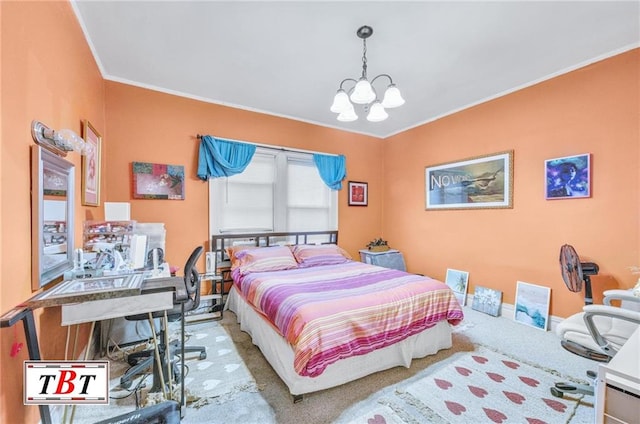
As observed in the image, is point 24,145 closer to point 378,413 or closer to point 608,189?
point 378,413

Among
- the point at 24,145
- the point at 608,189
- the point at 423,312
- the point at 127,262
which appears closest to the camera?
the point at 24,145

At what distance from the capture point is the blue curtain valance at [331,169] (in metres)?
4.45

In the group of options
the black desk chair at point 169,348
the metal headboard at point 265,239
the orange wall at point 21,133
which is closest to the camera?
the orange wall at point 21,133

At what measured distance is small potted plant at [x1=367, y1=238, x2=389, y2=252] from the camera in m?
4.80

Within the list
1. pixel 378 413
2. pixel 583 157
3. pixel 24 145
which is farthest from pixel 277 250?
pixel 583 157

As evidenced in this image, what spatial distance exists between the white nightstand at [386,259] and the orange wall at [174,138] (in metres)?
2.14

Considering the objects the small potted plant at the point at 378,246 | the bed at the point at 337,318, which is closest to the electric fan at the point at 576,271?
the bed at the point at 337,318

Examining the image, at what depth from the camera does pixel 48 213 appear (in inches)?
59.1

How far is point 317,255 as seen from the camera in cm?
368

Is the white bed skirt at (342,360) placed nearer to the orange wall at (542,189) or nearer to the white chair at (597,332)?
the white chair at (597,332)

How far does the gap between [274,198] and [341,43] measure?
92.9 inches

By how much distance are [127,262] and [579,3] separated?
3.98 m

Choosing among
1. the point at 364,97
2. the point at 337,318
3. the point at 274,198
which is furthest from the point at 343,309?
the point at 274,198

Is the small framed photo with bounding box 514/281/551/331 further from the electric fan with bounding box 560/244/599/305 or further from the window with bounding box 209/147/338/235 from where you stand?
the window with bounding box 209/147/338/235
